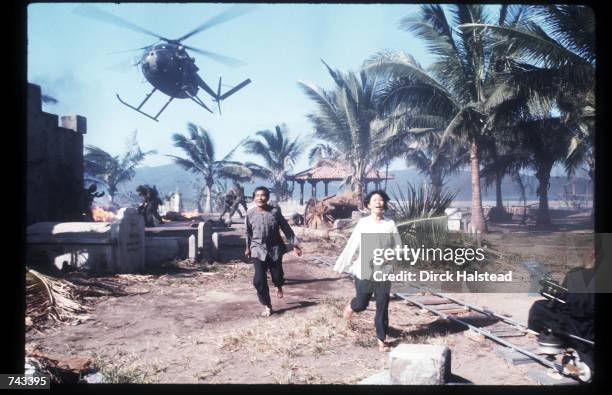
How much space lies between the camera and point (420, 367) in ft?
11.4

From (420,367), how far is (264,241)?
2821 millimetres

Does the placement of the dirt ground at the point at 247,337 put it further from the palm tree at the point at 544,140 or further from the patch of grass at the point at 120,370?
the palm tree at the point at 544,140

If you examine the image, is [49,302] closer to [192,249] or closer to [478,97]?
[192,249]

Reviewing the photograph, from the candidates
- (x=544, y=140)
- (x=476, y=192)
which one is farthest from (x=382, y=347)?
(x=544, y=140)

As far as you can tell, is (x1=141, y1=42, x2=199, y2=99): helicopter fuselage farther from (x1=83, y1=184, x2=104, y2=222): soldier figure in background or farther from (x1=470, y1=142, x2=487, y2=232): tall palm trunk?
(x1=470, y1=142, x2=487, y2=232): tall palm trunk

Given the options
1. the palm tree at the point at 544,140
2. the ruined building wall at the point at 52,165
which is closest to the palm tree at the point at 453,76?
the palm tree at the point at 544,140

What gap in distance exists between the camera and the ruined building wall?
34.0 feet

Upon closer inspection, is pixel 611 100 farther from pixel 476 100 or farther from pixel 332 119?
pixel 332 119

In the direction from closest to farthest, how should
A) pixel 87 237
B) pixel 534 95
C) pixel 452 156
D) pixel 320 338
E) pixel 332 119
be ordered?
1. pixel 320 338
2. pixel 87 237
3. pixel 534 95
4. pixel 332 119
5. pixel 452 156

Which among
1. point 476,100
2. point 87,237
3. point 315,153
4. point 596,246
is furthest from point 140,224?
point 315,153

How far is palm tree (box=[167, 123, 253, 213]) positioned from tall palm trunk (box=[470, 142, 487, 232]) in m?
15.2

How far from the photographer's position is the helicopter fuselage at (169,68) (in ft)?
46.6

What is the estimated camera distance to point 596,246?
3672 mm

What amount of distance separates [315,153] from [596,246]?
19.7 m
